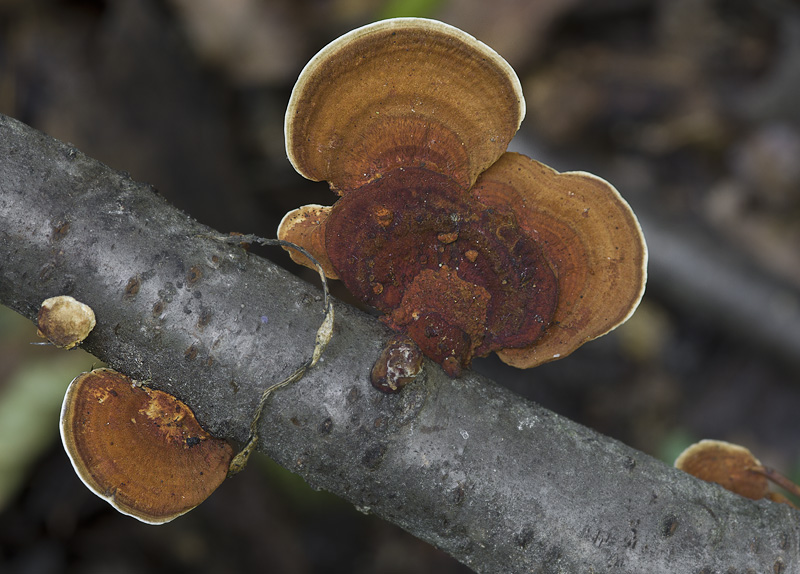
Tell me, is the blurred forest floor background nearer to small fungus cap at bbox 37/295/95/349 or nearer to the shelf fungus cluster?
small fungus cap at bbox 37/295/95/349

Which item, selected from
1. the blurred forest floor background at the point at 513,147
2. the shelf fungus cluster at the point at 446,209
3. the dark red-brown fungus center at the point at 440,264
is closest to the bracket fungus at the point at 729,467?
the shelf fungus cluster at the point at 446,209

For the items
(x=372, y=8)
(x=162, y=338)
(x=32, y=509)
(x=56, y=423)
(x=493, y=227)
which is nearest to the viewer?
(x=162, y=338)

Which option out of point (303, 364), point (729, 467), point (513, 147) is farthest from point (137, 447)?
point (513, 147)

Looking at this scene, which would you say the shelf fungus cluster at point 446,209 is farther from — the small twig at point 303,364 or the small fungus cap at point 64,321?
the small fungus cap at point 64,321

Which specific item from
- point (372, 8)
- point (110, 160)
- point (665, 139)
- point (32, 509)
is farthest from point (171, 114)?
point (665, 139)

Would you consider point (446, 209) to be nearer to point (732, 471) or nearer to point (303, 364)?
point (303, 364)

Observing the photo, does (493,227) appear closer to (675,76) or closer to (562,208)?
(562,208)
